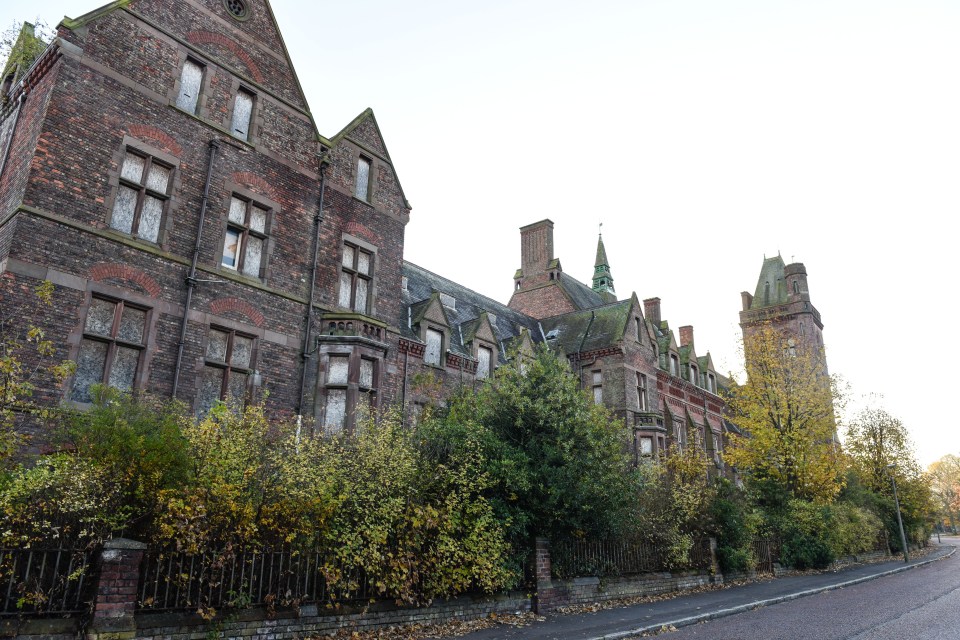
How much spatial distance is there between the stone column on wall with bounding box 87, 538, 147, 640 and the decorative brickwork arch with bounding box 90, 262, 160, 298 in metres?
7.85

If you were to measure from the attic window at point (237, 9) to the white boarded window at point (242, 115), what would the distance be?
2.27 metres

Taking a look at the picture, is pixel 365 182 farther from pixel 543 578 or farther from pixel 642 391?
pixel 642 391

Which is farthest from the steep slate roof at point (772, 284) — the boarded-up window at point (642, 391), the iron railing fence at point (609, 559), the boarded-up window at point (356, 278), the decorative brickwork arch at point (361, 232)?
the boarded-up window at point (356, 278)

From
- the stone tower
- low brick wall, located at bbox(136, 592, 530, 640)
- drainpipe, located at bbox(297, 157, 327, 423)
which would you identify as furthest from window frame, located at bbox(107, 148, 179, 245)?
the stone tower

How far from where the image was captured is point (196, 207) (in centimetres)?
1705

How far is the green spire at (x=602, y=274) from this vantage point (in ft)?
190

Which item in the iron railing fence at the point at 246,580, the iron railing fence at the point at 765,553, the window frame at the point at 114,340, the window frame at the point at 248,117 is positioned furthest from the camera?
the iron railing fence at the point at 765,553

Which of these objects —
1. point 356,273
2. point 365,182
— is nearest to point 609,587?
point 356,273

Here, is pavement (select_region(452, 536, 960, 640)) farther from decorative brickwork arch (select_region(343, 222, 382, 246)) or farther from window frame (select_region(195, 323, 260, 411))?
decorative brickwork arch (select_region(343, 222, 382, 246))

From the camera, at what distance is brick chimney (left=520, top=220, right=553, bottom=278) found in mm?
44500

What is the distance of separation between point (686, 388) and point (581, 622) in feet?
95.1

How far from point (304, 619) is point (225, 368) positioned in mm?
7781

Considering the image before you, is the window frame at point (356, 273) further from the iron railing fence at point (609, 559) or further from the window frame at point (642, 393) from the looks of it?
the window frame at point (642, 393)

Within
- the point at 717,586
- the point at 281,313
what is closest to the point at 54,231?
the point at 281,313
